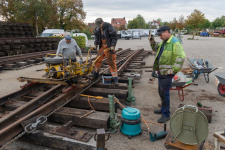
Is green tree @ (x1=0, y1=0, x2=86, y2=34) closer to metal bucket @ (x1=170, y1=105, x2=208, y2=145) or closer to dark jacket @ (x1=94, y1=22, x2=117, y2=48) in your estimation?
dark jacket @ (x1=94, y1=22, x2=117, y2=48)

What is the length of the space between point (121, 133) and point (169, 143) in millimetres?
953

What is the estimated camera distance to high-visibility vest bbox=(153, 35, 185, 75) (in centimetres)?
395

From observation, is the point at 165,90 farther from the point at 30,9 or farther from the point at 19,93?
the point at 30,9

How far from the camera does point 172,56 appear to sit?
414 centimetres

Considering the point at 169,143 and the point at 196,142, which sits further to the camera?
the point at 169,143

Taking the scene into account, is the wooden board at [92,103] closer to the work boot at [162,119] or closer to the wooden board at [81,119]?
the wooden board at [81,119]

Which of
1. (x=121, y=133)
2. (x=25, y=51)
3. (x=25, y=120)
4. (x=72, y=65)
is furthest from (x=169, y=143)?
(x=25, y=51)

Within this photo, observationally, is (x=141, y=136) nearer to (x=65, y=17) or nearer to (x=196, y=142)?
(x=196, y=142)

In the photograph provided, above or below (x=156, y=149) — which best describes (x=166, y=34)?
above

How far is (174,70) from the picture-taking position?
402 cm

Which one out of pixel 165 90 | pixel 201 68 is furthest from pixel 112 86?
pixel 201 68

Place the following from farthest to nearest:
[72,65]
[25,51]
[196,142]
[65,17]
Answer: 1. [65,17]
2. [25,51]
3. [72,65]
4. [196,142]

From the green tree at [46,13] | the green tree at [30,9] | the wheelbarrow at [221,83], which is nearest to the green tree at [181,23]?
the green tree at [46,13]

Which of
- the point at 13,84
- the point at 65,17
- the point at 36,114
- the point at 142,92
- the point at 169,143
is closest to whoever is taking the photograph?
the point at 169,143
